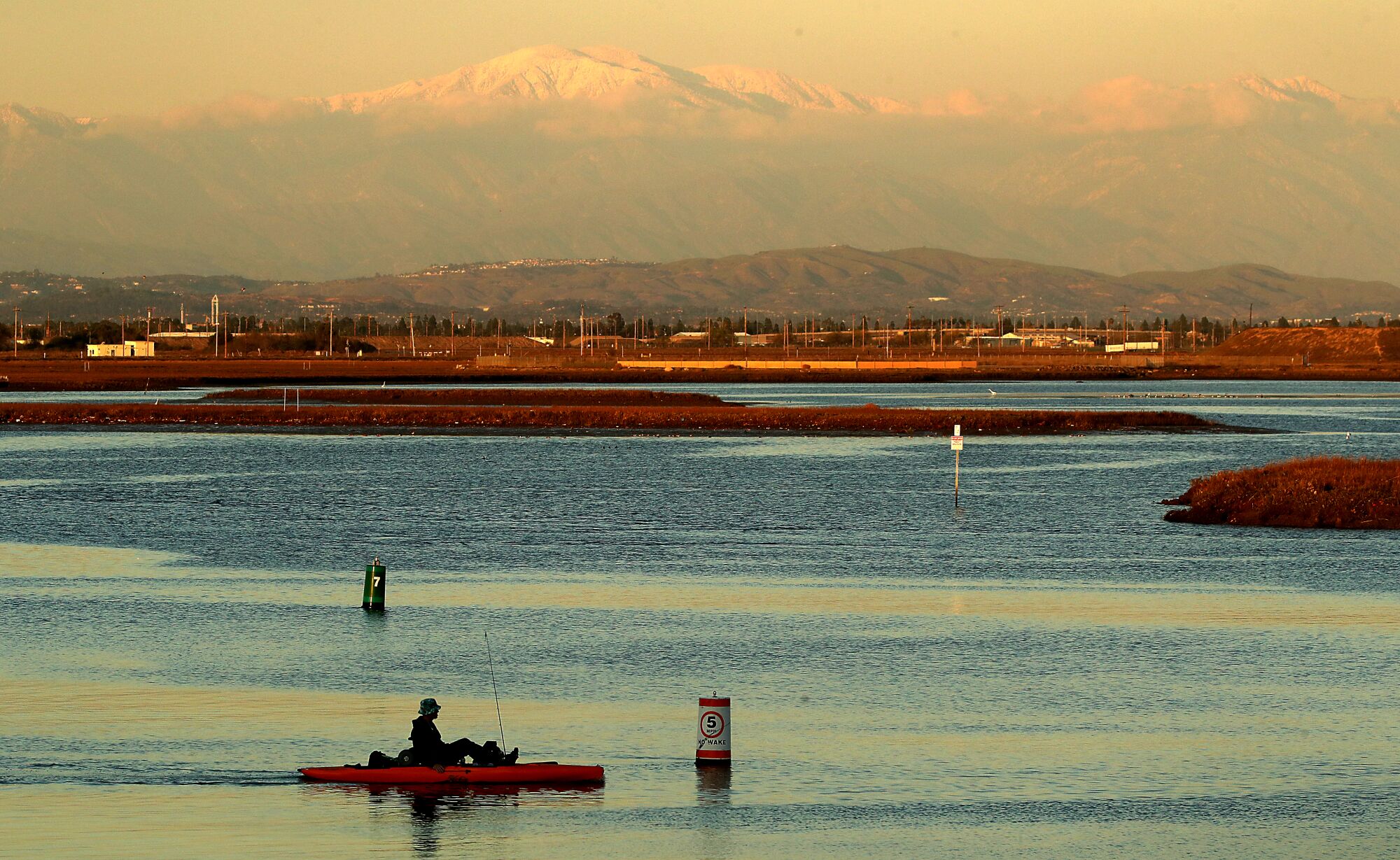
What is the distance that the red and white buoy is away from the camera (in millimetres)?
20719

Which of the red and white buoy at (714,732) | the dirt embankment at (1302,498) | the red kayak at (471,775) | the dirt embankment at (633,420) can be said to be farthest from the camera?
the dirt embankment at (633,420)

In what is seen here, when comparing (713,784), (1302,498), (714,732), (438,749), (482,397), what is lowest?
(713,784)

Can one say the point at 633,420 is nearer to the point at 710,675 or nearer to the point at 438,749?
the point at 710,675

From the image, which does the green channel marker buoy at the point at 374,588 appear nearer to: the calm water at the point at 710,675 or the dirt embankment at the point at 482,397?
the calm water at the point at 710,675

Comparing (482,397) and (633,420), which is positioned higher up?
(482,397)

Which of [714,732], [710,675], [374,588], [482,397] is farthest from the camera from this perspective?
[482,397]

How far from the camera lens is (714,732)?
20734mm

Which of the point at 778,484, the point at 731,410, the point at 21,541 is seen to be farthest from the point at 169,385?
the point at 21,541

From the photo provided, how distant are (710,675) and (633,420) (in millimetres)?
83419

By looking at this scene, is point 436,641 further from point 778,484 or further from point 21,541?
point 778,484

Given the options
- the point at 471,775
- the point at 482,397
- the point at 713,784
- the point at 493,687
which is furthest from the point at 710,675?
the point at 482,397

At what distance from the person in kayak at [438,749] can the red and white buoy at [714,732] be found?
7.04ft

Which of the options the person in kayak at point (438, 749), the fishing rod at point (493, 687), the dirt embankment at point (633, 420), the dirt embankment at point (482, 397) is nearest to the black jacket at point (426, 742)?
the person in kayak at point (438, 749)

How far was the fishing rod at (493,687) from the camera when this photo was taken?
22844 millimetres
